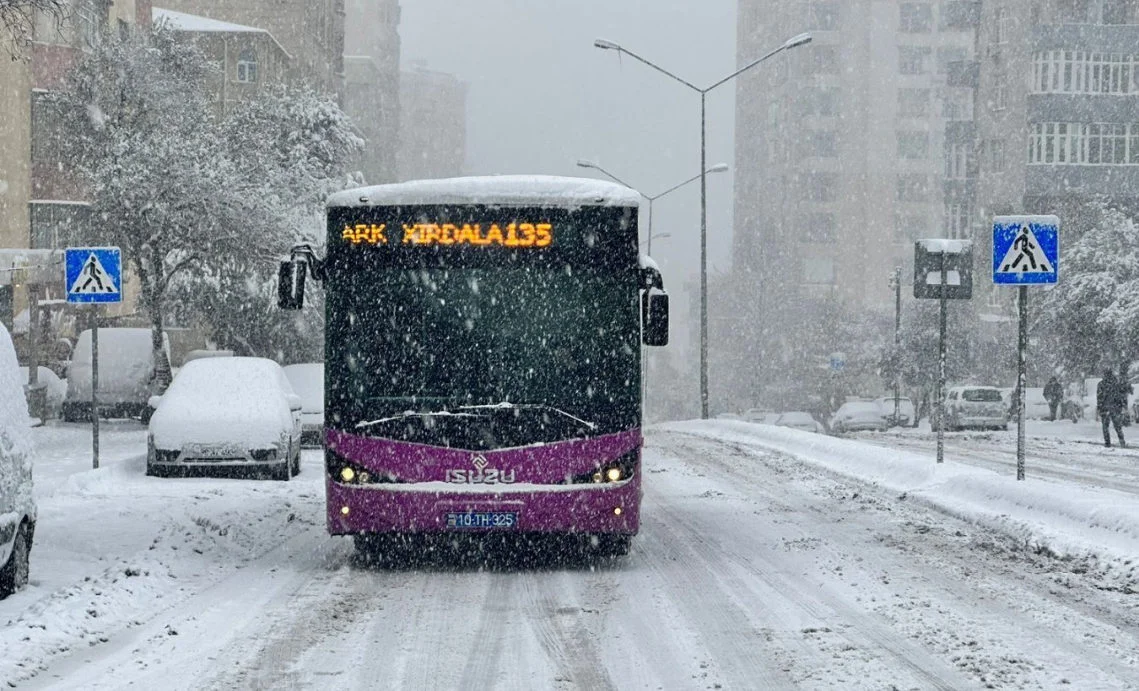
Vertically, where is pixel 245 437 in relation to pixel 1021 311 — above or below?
below

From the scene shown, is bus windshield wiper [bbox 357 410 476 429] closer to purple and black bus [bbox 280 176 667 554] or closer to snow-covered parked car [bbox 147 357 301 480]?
purple and black bus [bbox 280 176 667 554]

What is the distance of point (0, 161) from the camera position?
161 feet

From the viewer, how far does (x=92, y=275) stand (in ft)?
61.3

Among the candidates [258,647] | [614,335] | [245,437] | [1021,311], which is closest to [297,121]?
[245,437]

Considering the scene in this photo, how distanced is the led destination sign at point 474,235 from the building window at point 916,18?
129 metres

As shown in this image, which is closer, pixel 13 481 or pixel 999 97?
pixel 13 481

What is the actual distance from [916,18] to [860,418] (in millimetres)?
85782

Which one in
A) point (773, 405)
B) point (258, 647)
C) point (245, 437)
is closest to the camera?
point (258, 647)

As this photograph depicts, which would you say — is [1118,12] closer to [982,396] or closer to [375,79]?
[982,396]

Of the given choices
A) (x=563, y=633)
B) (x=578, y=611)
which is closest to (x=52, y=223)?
(x=578, y=611)

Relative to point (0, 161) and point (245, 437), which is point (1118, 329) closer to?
point (245, 437)

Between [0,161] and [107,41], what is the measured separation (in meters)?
13.3

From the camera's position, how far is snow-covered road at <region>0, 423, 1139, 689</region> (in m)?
7.57

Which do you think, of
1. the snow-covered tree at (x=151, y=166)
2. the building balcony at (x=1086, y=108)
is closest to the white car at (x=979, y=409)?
the snow-covered tree at (x=151, y=166)
